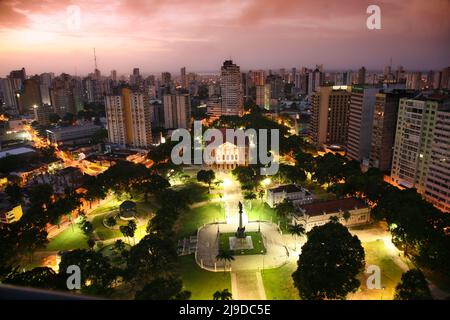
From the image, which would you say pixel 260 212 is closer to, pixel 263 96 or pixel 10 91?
pixel 263 96

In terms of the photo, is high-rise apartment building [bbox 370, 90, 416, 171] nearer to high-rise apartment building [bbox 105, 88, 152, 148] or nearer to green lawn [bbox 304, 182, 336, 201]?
green lawn [bbox 304, 182, 336, 201]

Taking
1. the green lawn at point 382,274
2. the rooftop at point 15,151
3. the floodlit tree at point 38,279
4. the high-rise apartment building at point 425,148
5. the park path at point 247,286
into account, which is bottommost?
the park path at point 247,286

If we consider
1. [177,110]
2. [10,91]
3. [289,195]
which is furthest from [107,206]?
[10,91]

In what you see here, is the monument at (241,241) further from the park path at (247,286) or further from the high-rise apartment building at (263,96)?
the high-rise apartment building at (263,96)

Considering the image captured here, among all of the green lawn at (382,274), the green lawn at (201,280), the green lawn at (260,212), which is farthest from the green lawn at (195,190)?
the green lawn at (382,274)

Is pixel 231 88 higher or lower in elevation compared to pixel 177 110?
higher

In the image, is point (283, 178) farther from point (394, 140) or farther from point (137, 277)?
point (137, 277)
